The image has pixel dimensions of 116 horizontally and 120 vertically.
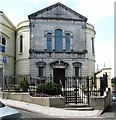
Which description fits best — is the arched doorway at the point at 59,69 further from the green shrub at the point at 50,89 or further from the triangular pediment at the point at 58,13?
the green shrub at the point at 50,89

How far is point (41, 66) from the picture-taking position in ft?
107

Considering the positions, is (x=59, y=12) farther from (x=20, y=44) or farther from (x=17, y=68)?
(x=17, y=68)

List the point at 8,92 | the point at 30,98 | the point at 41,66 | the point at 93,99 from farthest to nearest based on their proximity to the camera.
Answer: the point at 41,66, the point at 8,92, the point at 30,98, the point at 93,99

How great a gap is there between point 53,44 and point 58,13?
4173mm

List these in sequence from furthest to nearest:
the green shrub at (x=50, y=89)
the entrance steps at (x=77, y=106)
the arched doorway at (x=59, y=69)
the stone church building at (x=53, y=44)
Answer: the stone church building at (x=53, y=44), the arched doorway at (x=59, y=69), the green shrub at (x=50, y=89), the entrance steps at (x=77, y=106)

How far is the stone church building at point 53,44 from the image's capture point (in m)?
32.7

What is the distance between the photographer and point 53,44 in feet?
109

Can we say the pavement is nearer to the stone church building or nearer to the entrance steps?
the entrance steps

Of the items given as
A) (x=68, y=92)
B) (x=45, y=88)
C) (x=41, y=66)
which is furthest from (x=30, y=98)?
(x=41, y=66)

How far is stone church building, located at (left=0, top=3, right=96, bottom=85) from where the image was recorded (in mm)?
32688

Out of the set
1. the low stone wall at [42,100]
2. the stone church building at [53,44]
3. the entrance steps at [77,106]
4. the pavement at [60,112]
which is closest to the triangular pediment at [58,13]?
the stone church building at [53,44]

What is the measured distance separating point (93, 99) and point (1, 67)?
18.4 metres

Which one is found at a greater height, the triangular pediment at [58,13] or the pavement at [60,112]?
the triangular pediment at [58,13]

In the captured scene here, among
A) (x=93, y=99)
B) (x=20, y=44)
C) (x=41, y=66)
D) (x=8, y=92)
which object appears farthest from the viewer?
(x=20, y=44)
